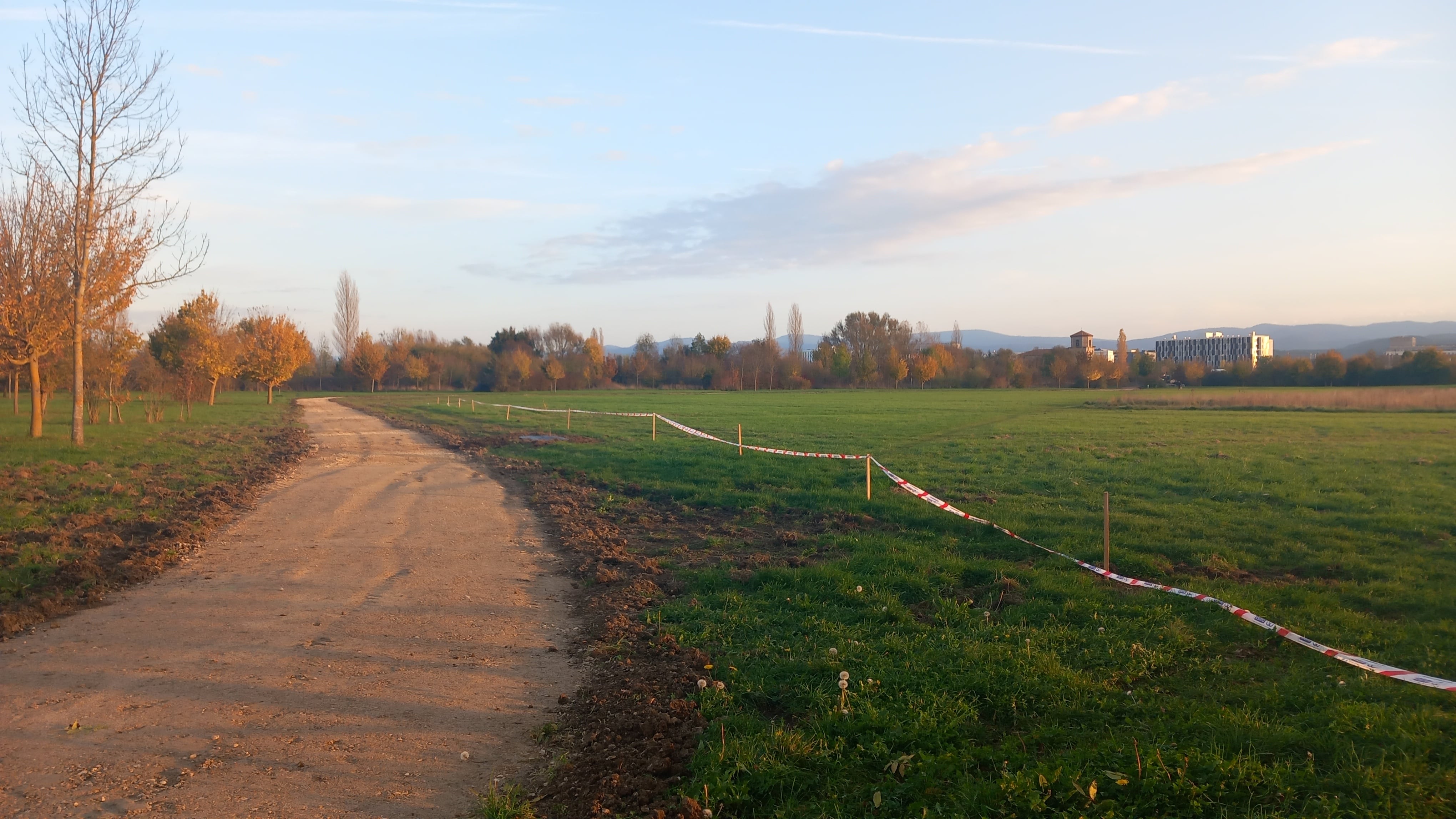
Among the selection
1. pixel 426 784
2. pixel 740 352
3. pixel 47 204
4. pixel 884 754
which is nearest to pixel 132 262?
pixel 47 204

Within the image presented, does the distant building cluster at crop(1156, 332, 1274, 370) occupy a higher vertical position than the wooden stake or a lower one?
higher

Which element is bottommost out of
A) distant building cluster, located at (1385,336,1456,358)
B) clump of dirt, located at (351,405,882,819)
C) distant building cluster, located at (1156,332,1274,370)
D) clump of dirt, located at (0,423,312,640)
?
clump of dirt, located at (351,405,882,819)

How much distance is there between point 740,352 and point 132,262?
86.4 metres

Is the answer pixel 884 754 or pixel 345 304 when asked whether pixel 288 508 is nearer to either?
pixel 884 754

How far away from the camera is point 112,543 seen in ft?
31.6

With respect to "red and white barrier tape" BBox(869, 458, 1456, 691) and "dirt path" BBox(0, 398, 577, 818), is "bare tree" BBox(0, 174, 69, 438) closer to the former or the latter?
"dirt path" BBox(0, 398, 577, 818)

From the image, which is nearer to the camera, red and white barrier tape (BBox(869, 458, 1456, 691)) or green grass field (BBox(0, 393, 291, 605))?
red and white barrier tape (BBox(869, 458, 1456, 691))

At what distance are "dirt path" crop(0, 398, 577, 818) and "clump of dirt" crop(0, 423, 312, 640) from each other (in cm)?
30

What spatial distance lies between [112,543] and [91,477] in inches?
276

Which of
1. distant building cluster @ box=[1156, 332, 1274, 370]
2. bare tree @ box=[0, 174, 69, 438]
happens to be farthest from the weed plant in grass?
distant building cluster @ box=[1156, 332, 1274, 370]

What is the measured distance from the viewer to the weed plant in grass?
4.01 metres

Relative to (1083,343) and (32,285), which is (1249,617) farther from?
(1083,343)

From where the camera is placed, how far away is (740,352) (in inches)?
4161

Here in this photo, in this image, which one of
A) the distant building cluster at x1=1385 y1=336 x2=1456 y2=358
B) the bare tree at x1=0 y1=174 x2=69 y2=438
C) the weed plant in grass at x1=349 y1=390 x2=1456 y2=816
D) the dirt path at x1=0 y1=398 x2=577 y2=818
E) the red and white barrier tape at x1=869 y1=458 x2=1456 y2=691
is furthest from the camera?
the distant building cluster at x1=1385 y1=336 x2=1456 y2=358
